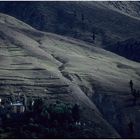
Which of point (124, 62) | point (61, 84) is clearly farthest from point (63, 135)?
point (124, 62)

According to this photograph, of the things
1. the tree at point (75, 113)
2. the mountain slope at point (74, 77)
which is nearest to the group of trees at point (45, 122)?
the tree at point (75, 113)

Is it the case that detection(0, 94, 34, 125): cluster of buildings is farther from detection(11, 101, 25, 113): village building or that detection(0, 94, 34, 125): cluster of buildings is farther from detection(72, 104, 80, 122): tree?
detection(72, 104, 80, 122): tree

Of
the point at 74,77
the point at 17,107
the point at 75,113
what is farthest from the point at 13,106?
the point at 74,77

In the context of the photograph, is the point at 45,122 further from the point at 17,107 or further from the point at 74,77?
the point at 74,77

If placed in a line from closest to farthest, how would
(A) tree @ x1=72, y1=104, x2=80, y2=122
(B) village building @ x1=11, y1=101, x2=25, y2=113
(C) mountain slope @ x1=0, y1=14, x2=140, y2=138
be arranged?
(A) tree @ x1=72, y1=104, x2=80, y2=122 < (B) village building @ x1=11, y1=101, x2=25, y2=113 < (C) mountain slope @ x1=0, y1=14, x2=140, y2=138

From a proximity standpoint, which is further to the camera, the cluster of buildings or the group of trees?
the cluster of buildings

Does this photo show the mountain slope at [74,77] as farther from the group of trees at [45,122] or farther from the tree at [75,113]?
the group of trees at [45,122]

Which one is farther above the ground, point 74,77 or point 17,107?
point 74,77

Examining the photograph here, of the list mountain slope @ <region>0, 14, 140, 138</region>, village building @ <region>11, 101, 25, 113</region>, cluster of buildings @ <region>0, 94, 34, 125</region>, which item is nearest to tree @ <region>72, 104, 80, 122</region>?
mountain slope @ <region>0, 14, 140, 138</region>

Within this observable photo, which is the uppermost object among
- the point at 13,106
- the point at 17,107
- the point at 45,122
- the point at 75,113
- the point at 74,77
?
the point at 74,77

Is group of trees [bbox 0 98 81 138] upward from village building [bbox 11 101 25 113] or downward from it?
downward
